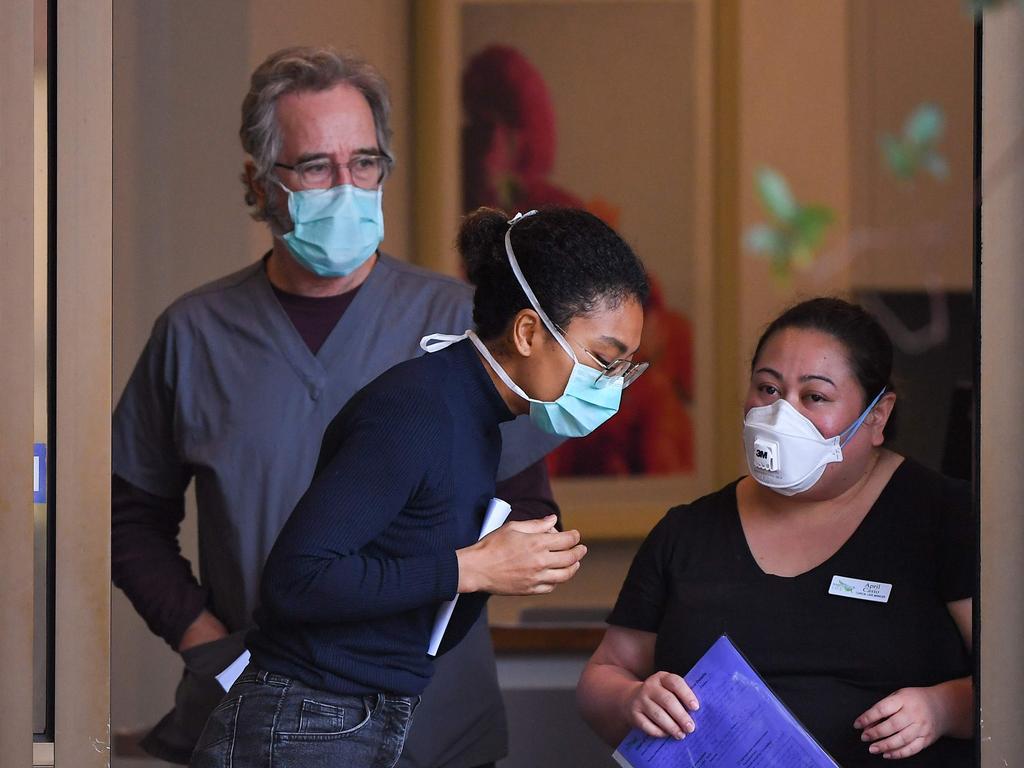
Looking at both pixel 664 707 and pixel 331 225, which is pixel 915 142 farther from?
pixel 664 707

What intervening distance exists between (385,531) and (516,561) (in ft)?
0.52

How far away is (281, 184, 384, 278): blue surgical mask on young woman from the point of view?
1.95m

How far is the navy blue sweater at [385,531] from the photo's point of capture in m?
1.33

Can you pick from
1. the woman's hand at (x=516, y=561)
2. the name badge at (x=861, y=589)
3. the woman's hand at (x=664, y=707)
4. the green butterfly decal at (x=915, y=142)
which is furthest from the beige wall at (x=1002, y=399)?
the green butterfly decal at (x=915, y=142)

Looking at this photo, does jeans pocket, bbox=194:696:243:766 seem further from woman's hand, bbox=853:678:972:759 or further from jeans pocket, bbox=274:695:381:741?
→ woman's hand, bbox=853:678:972:759

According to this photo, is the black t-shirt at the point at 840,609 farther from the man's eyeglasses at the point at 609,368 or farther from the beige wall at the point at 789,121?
the beige wall at the point at 789,121

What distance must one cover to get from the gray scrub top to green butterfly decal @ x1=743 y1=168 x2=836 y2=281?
4.32 feet

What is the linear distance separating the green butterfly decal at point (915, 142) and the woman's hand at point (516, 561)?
2124 millimetres

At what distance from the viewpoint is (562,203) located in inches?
127

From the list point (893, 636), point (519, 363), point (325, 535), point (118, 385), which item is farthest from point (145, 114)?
point (893, 636)

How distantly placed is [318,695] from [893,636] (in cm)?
83

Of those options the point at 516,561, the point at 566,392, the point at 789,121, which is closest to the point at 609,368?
the point at 566,392

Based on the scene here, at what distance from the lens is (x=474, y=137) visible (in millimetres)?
3160

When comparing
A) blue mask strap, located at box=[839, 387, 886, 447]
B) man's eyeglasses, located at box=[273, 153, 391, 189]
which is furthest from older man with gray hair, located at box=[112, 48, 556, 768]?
blue mask strap, located at box=[839, 387, 886, 447]
